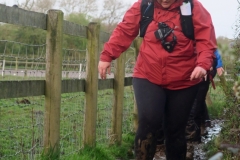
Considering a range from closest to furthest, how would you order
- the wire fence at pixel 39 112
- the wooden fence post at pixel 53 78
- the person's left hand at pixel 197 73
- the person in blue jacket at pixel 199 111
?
1. the person's left hand at pixel 197 73
2. the wooden fence post at pixel 53 78
3. the wire fence at pixel 39 112
4. the person in blue jacket at pixel 199 111

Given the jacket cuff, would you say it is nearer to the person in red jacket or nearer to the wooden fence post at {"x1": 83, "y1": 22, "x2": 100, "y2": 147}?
the person in red jacket

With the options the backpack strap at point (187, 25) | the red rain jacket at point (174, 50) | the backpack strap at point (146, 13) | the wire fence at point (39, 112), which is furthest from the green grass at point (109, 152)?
the backpack strap at point (187, 25)

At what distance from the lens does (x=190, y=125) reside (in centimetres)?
705

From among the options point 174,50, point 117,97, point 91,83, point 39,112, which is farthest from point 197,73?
point 117,97

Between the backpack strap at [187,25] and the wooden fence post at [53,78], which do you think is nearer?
the backpack strap at [187,25]

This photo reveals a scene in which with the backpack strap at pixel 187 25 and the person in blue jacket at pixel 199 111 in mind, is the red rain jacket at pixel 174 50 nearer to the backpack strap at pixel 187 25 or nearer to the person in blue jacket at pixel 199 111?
the backpack strap at pixel 187 25

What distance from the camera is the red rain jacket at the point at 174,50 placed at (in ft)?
11.9

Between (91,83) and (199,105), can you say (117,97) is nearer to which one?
(91,83)

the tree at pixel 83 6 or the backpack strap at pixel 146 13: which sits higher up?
the tree at pixel 83 6

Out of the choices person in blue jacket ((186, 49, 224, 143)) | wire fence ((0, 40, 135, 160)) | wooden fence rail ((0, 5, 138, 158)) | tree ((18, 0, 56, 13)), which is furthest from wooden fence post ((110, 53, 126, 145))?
tree ((18, 0, 56, 13))

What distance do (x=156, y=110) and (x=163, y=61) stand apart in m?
0.41

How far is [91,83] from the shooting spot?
5.12 metres

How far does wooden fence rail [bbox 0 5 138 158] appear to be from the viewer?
3.67 metres

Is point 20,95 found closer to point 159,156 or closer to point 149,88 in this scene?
point 149,88
